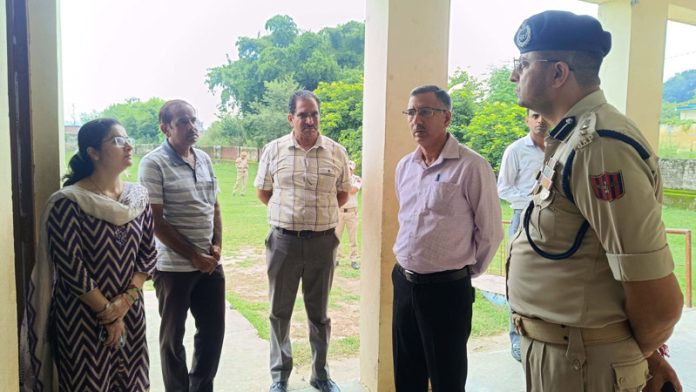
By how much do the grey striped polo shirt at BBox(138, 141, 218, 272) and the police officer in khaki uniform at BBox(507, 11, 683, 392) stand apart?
1675 millimetres

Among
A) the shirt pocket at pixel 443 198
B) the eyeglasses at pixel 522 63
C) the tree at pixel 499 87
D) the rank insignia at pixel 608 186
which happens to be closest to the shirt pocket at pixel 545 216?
the rank insignia at pixel 608 186

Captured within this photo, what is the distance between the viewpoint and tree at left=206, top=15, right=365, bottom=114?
9.29m

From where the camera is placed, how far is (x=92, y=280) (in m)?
1.83

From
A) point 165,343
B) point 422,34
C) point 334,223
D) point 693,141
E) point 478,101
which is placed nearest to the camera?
point 165,343

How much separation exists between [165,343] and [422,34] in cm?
220

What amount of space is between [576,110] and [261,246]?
6.85 m

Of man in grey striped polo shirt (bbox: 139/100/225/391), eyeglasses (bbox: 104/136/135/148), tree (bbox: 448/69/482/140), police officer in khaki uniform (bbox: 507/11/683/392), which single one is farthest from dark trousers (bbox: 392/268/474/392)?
tree (bbox: 448/69/482/140)

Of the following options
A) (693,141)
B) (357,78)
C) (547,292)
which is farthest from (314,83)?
(693,141)

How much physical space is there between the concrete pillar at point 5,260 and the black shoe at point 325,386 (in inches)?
68.7

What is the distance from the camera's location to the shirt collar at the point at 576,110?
1226 mm

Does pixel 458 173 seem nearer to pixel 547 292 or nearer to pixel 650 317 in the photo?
pixel 547 292

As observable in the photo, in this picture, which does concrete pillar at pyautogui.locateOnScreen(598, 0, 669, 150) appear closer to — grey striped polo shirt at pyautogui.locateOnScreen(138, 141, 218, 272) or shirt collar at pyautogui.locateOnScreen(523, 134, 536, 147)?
shirt collar at pyautogui.locateOnScreen(523, 134, 536, 147)

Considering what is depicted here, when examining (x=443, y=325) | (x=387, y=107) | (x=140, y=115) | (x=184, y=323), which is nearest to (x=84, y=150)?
(x=184, y=323)

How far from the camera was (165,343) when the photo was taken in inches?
91.4
